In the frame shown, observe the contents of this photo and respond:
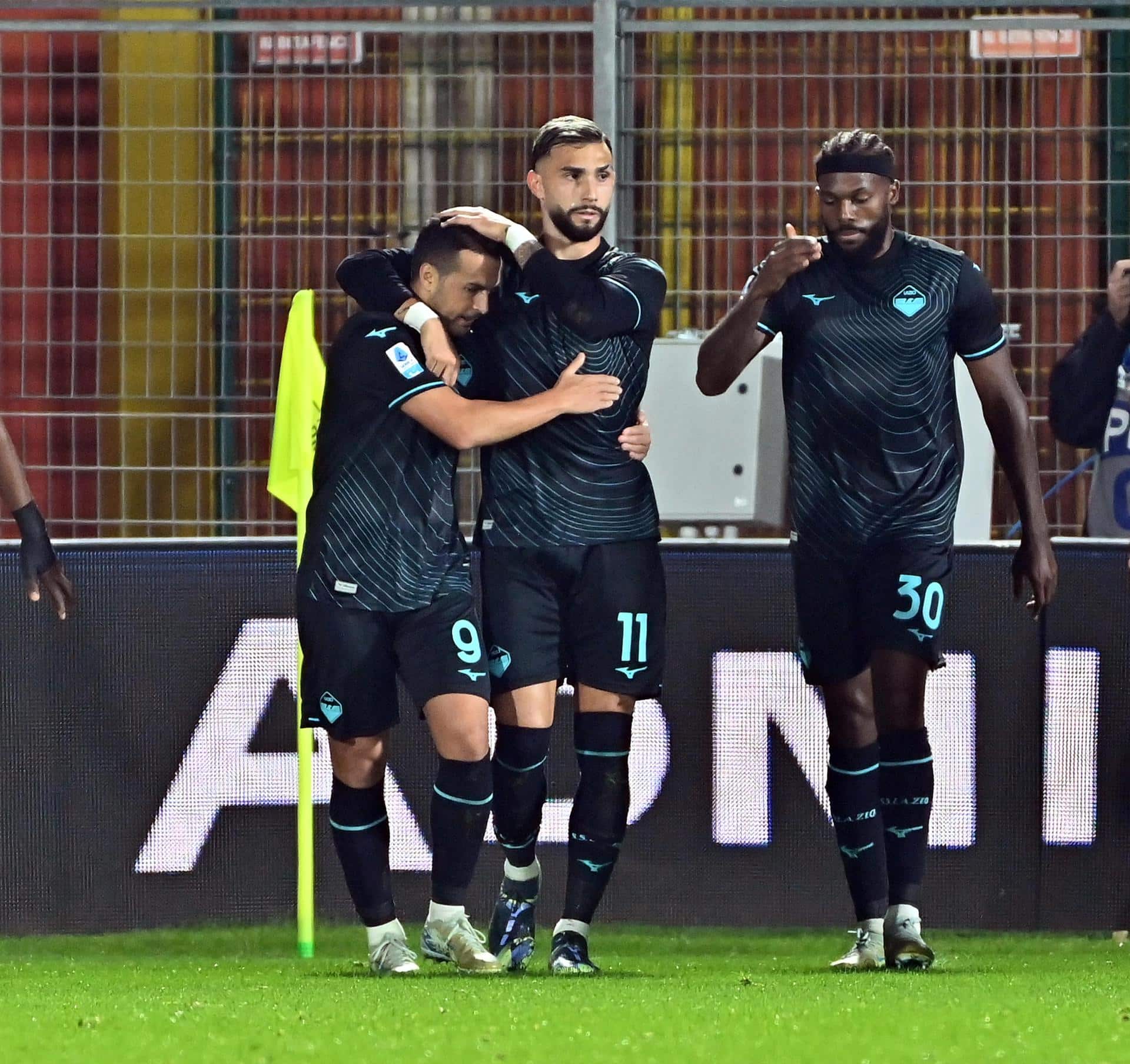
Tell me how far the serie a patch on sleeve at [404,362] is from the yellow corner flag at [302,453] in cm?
84

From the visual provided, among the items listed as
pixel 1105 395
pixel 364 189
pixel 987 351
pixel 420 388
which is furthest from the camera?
pixel 364 189

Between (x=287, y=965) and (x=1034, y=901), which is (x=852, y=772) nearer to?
(x=1034, y=901)

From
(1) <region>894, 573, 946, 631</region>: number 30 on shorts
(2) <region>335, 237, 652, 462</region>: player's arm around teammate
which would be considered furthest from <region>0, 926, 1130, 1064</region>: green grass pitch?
(2) <region>335, 237, 652, 462</region>: player's arm around teammate

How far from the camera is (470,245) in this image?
5590 mm

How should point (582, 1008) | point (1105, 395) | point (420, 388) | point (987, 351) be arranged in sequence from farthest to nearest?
point (1105, 395) → point (987, 351) → point (420, 388) → point (582, 1008)

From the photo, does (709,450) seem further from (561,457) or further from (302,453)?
(561,457)

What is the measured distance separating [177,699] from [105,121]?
2.47 metres

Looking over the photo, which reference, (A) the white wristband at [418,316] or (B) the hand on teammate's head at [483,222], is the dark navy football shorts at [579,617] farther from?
(B) the hand on teammate's head at [483,222]

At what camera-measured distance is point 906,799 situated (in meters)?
5.76

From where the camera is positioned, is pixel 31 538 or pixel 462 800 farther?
pixel 31 538

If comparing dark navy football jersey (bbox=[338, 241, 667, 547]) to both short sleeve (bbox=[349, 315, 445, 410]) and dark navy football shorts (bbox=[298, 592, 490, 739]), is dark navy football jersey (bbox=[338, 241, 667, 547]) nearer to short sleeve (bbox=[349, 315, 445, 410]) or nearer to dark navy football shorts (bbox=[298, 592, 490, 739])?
short sleeve (bbox=[349, 315, 445, 410])

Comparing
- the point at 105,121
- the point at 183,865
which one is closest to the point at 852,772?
the point at 183,865

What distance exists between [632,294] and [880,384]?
0.65 meters

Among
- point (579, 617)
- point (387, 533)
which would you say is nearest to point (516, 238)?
point (387, 533)
